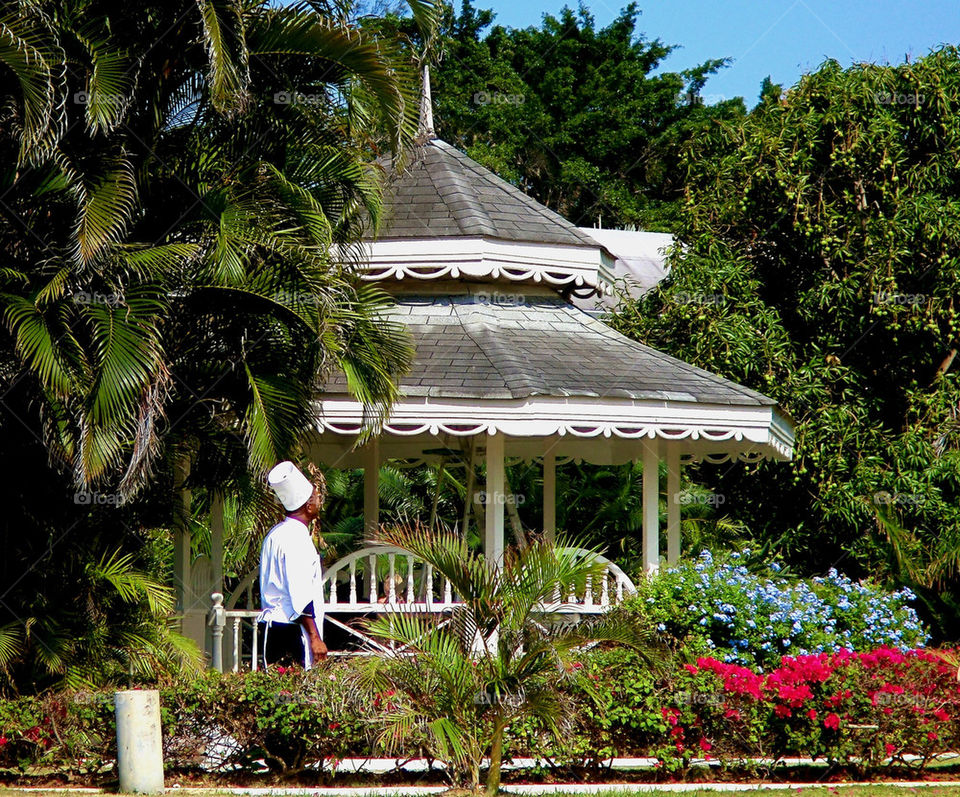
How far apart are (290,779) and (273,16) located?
6.45 meters

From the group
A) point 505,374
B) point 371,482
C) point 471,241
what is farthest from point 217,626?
point 471,241

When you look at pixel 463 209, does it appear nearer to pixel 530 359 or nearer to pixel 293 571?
pixel 530 359

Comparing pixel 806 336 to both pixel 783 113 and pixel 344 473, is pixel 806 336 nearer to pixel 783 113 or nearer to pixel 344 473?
pixel 783 113

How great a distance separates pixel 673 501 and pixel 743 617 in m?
2.96

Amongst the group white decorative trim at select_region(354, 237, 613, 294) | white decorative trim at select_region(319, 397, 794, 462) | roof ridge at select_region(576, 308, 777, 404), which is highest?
white decorative trim at select_region(354, 237, 613, 294)

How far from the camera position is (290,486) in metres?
9.45

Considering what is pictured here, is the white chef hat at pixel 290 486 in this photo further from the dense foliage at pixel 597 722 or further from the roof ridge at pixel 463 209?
the roof ridge at pixel 463 209

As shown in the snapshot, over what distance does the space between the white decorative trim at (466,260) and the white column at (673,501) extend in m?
2.50

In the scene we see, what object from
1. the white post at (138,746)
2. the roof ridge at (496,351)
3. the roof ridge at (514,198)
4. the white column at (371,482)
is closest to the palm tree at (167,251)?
the roof ridge at (496,351)

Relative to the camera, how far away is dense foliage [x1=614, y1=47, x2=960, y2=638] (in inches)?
792

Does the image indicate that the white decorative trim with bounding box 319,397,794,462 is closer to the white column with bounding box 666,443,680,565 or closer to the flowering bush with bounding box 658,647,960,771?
the white column with bounding box 666,443,680,565

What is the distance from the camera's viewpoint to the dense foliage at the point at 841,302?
66.0 ft

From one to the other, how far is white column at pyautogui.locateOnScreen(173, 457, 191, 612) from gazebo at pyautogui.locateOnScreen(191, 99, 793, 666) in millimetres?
587

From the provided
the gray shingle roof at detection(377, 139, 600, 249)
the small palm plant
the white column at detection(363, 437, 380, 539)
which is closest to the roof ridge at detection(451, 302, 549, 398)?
the gray shingle roof at detection(377, 139, 600, 249)
